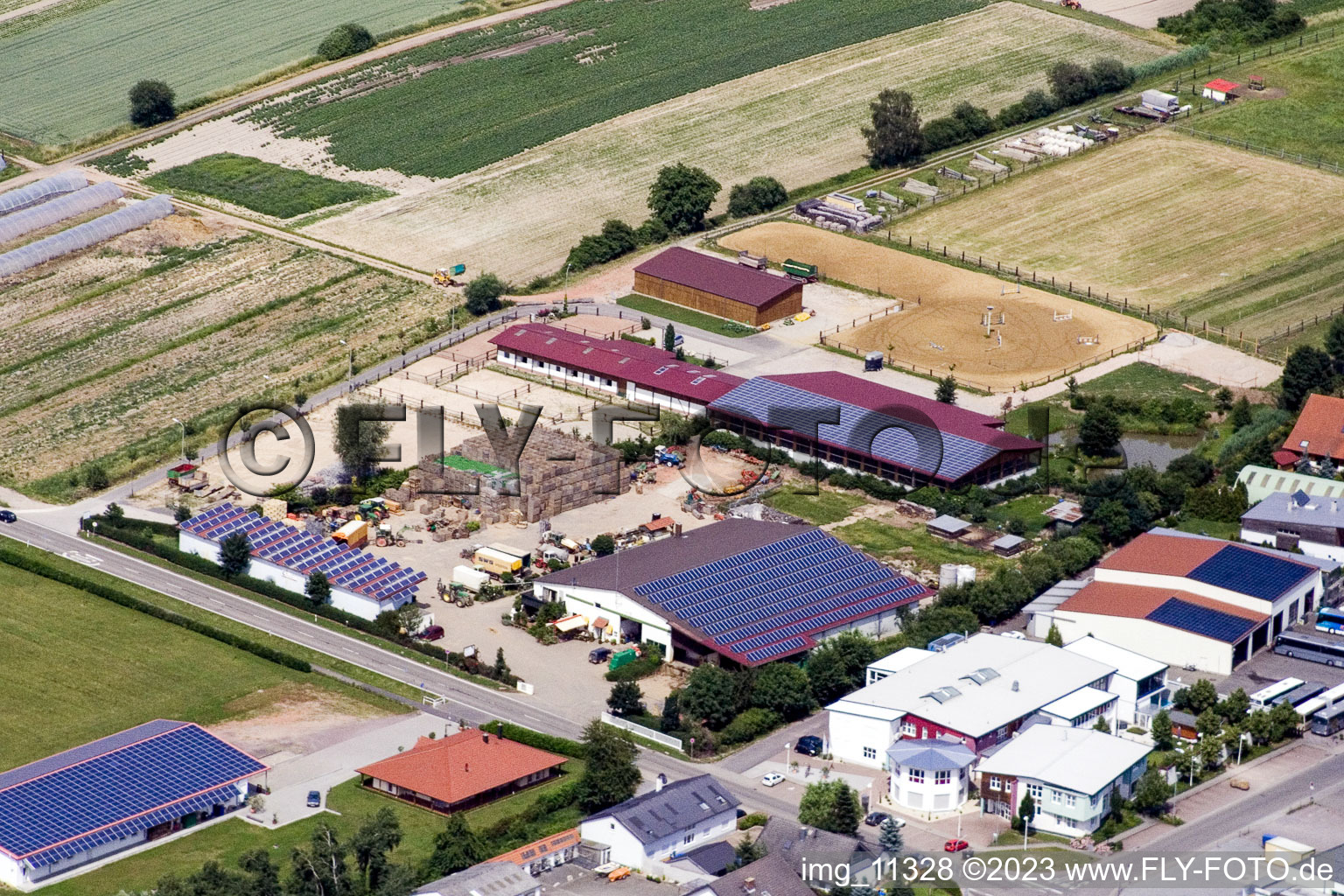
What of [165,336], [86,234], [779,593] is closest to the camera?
[779,593]

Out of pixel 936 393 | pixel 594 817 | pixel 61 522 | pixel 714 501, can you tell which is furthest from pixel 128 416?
pixel 594 817

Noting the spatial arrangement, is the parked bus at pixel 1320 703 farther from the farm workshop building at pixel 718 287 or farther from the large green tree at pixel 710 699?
the farm workshop building at pixel 718 287

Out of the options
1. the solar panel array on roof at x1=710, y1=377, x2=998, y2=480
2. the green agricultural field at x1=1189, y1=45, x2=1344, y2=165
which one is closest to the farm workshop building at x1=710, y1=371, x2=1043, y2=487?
the solar panel array on roof at x1=710, y1=377, x2=998, y2=480

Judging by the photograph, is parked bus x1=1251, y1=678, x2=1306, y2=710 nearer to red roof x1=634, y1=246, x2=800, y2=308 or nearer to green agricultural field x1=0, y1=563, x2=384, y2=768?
green agricultural field x1=0, y1=563, x2=384, y2=768

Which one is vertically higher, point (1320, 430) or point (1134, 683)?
point (1320, 430)

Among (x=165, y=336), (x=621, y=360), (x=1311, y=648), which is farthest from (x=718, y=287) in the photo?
(x=1311, y=648)

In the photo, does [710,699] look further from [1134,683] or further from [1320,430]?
[1320,430]
